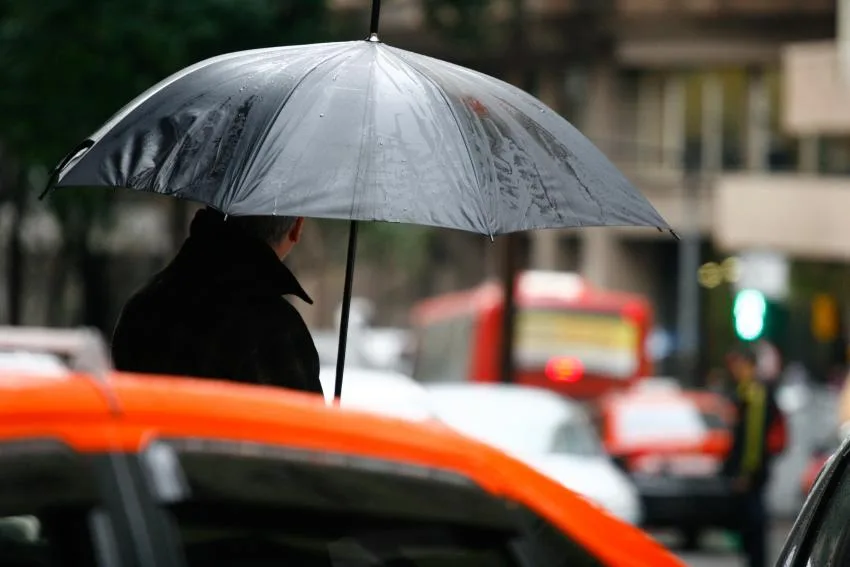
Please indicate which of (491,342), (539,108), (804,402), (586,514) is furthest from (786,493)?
(586,514)

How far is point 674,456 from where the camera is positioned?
68.0 ft

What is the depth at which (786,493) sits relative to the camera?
25.7 metres

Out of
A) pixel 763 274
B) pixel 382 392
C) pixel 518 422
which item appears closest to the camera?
pixel 382 392

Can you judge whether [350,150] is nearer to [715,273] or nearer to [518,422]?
[518,422]

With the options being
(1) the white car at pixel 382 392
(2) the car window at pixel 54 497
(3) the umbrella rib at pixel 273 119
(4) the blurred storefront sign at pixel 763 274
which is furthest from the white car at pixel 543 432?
(4) the blurred storefront sign at pixel 763 274

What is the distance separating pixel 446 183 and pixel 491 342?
26266 millimetres

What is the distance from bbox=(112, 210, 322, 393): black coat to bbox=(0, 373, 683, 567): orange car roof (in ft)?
4.55

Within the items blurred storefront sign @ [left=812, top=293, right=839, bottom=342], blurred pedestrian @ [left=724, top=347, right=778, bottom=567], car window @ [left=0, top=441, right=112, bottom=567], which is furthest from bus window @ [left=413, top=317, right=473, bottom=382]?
car window @ [left=0, top=441, right=112, bottom=567]

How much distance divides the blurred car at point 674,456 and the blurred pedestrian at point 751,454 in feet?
11.7

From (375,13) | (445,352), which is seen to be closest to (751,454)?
(375,13)

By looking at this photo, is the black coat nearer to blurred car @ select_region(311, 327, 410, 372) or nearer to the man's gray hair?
the man's gray hair

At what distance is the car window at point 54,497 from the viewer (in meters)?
2.53

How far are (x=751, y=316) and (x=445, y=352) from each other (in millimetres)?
9347

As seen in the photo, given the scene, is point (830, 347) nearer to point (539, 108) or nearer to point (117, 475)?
point (539, 108)
